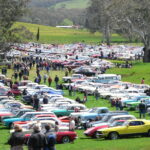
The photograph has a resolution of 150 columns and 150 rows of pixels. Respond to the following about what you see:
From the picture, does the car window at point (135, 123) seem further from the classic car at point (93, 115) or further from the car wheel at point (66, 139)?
the classic car at point (93, 115)

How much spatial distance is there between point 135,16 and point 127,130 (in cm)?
5381

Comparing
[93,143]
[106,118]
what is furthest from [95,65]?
[93,143]

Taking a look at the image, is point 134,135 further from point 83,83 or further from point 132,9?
point 132,9

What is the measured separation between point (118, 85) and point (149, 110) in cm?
1618

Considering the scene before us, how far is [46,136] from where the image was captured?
50.7 ft

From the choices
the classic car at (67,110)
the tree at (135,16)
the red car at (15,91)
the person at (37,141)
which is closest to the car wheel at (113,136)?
the classic car at (67,110)

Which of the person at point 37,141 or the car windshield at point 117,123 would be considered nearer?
the person at point 37,141

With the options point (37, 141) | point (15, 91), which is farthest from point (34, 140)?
point (15, 91)

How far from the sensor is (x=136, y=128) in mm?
26938

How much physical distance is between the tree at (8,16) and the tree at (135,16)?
23690 mm

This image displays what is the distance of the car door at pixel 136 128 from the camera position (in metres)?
26.8

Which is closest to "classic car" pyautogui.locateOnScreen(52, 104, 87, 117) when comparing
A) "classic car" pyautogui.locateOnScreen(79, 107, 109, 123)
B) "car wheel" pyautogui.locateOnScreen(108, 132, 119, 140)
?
"classic car" pyautogui.locateOnScreen(79, 107, 109, 123)

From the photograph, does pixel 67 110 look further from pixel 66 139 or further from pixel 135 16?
pixel 135 16

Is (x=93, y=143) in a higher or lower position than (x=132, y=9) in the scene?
lower
